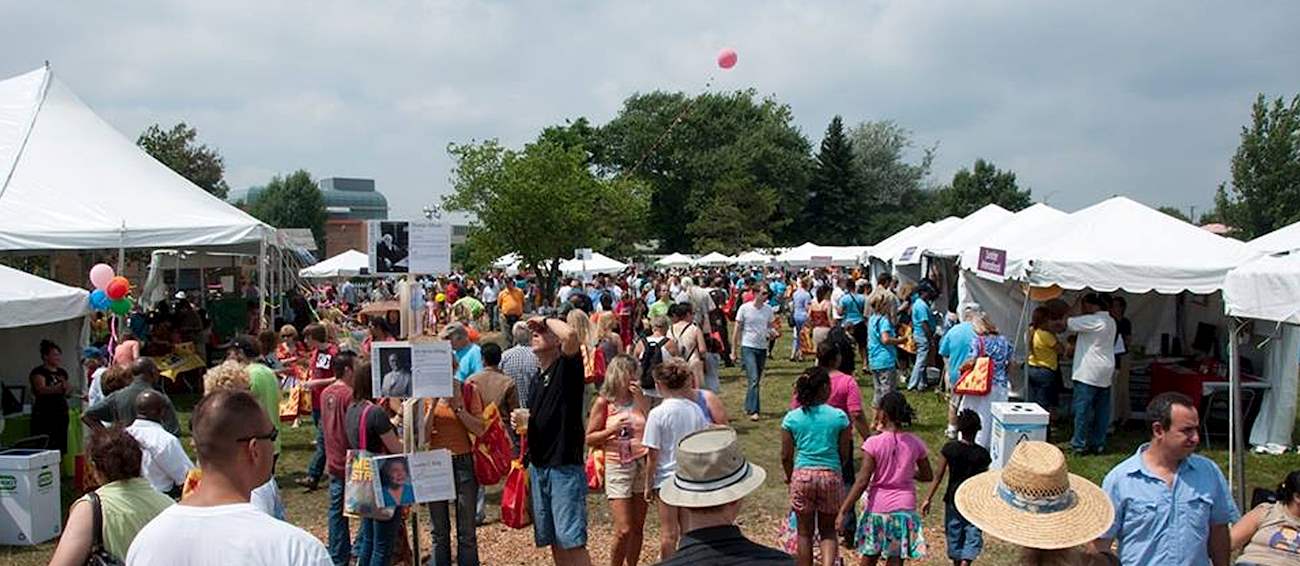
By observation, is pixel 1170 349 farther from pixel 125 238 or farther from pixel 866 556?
pixel 125 238

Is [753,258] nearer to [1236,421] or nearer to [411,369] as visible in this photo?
[1236,421]

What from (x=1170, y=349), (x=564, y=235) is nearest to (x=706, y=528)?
(x=1170, y=349)

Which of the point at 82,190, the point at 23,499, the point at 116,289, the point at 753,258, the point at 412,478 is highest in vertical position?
the point at 82,190

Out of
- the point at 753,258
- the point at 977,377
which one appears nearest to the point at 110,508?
the point at 977,377

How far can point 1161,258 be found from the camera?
974 centimetres

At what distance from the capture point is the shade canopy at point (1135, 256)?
373 inches

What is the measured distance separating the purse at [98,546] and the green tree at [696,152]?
55833 millimetres

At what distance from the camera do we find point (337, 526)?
5.92m

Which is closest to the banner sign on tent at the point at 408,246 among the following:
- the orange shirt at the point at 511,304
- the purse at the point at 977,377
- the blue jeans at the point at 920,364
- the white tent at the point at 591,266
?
the purse at the point at 977,377

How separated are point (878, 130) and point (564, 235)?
4803cm

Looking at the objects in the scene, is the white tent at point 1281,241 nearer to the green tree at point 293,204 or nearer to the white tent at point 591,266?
the white tent at point 591,266

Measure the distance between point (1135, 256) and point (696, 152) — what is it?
53326mm

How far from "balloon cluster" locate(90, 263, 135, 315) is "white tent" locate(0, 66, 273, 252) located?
2.93 feet

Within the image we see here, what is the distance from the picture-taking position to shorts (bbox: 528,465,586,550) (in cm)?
537
